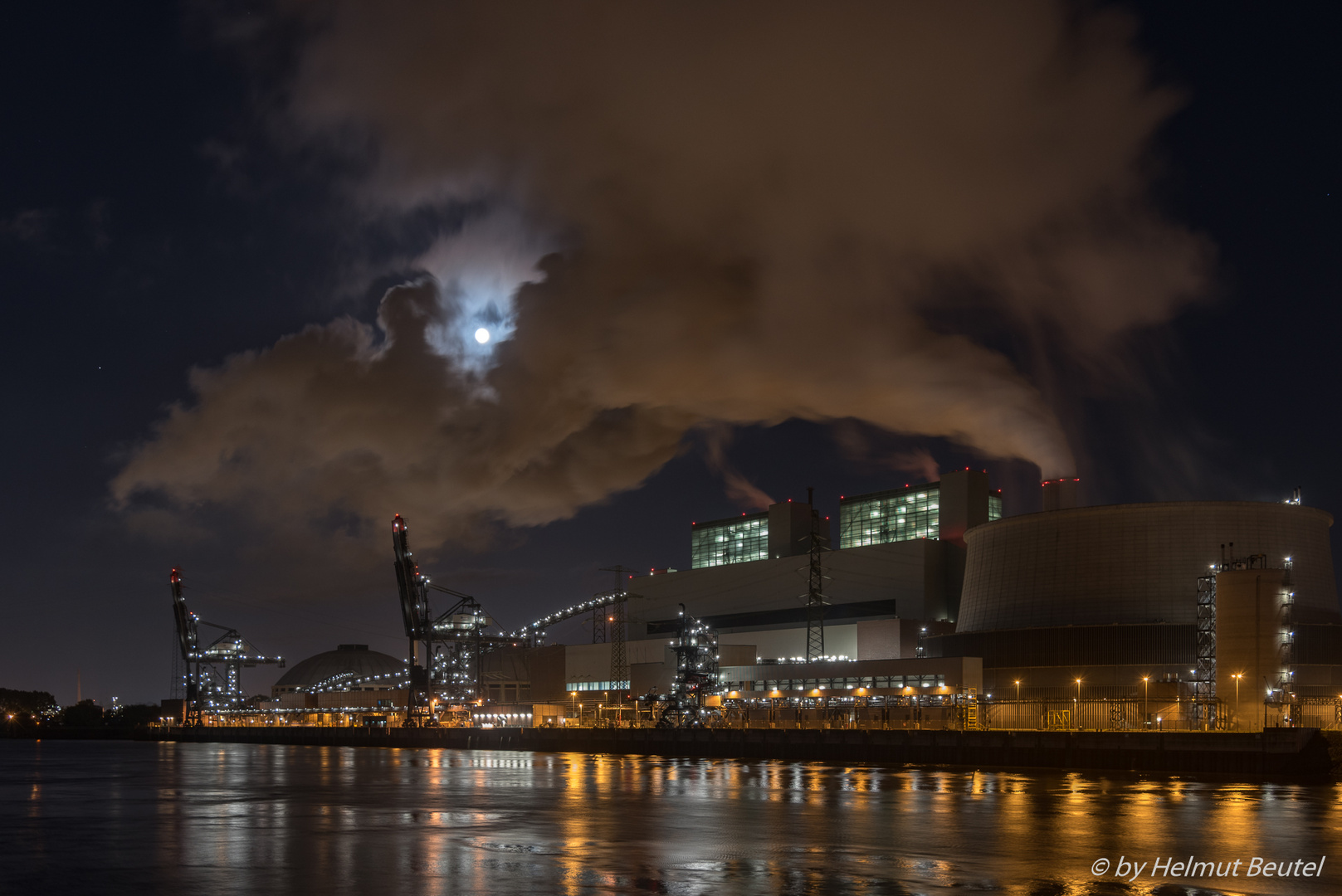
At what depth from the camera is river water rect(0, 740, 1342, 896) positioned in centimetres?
2233

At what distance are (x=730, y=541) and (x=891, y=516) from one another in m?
23.4

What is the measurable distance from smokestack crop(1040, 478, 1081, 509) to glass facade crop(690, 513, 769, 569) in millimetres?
44974

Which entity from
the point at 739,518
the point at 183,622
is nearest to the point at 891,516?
the point at 739,518

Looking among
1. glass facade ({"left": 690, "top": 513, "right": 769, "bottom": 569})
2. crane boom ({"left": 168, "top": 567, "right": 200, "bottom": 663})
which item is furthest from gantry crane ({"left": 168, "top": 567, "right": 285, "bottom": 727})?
glass facade ({"left": 690, "top": 513, "right": 769, "bottom": 569})

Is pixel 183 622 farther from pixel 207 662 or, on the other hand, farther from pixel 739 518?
pixel 739 518

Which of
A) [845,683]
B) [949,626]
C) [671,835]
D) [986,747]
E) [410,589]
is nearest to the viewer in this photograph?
[671,835]

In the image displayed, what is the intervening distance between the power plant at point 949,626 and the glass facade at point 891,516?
260 mm

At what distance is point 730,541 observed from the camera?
14600cm

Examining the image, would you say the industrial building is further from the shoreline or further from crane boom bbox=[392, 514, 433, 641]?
crane boom bbox=[392, 514, 433, 641]

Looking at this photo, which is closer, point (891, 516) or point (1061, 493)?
point (1061, 493)

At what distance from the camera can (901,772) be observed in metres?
59.1

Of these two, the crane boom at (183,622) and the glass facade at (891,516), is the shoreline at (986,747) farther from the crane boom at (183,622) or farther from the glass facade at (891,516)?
the crane boom at (183,622)

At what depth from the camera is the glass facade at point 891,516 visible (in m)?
124

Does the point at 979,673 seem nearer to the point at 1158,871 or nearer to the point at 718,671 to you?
the point at 718,671
